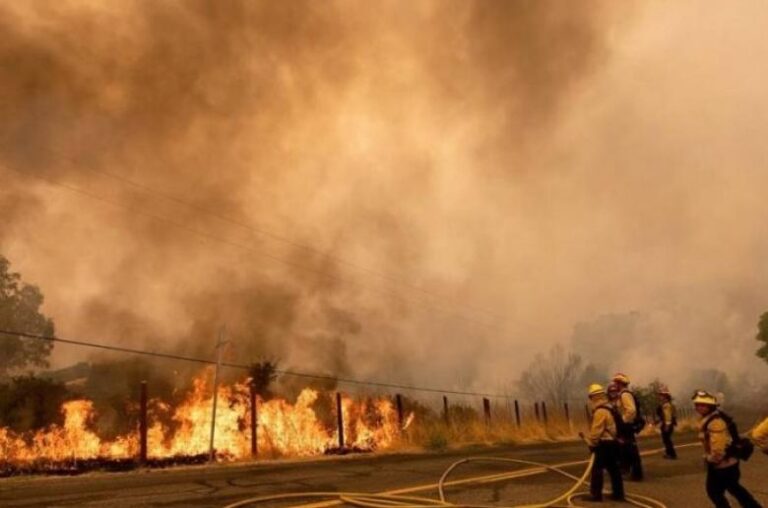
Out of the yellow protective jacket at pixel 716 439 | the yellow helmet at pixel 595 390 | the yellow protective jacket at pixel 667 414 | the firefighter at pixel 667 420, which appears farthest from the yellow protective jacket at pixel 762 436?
the yellow protective jacket at pixel 667 414

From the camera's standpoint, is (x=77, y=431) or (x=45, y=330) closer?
(x=77, y=431)

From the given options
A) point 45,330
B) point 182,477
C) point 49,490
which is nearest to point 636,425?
point 182,477

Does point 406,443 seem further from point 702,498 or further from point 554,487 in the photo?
point 702,498

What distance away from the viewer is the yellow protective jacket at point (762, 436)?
217 inches

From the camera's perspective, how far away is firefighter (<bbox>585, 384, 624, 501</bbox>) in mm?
7930

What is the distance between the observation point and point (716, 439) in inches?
250

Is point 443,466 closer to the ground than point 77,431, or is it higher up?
closer to the ground

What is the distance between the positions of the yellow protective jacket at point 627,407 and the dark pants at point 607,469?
2.45 m

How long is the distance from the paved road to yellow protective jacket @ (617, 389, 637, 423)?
1124 millimetres

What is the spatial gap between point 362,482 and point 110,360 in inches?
1683

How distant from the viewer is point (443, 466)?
40.5ft

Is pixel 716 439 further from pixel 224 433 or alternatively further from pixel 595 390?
pixel 224 433

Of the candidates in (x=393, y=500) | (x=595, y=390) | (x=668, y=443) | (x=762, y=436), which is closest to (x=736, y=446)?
(x=762, y=436)

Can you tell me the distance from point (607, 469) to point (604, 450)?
257mm
